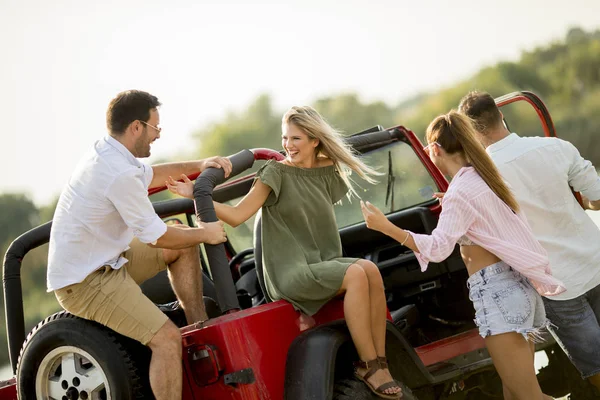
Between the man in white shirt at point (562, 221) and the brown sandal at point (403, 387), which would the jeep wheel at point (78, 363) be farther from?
the man in white shirt at point (562, 221)

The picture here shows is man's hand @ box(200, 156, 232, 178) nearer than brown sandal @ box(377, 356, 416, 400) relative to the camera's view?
No

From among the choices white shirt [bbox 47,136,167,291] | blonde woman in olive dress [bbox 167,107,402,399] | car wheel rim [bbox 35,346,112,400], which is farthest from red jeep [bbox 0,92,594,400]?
white shirt [bbox 47,136,167,291]

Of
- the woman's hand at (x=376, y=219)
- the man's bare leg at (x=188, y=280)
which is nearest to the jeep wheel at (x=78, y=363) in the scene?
the man's bare leg at (x=188, y=280)

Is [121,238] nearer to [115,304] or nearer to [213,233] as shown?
[115,304]

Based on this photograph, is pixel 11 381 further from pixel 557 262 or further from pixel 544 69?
pixel 544 69

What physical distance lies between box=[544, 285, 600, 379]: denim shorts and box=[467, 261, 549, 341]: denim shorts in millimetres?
580

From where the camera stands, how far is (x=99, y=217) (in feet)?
14.3

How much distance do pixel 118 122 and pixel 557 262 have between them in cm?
242

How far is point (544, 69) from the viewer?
38.4m

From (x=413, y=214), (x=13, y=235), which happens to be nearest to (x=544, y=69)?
(x=13, y=235)

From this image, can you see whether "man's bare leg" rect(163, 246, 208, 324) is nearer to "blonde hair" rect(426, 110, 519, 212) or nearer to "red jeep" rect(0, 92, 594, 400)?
"red jeep" rect(0, 92, 594, 400)

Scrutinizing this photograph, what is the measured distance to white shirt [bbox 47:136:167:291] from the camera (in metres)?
4.28

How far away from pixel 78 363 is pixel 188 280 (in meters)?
0.74

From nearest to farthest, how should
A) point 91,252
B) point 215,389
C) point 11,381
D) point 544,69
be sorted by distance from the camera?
point 215,389 < point 91,252 < point 11,381 < point 544,69
